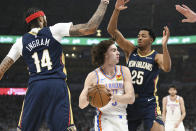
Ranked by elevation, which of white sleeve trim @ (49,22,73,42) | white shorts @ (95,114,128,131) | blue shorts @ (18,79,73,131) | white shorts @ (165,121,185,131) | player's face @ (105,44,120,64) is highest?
white sleeve trim @ (49,22,73,42)

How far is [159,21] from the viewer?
2491 centimetres

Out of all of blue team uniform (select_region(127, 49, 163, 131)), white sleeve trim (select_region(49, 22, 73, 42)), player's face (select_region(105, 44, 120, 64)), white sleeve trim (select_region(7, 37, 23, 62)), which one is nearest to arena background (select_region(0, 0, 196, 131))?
blue team uniform (select_region(127, 49, 163, 131))

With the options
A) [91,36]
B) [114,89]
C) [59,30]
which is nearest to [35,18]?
[59,30]

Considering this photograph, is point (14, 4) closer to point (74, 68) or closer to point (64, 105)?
point (74, 68)

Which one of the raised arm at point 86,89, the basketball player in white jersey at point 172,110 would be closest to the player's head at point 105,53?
the raised arm at point 86,89

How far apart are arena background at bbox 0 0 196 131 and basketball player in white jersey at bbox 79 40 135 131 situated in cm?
1920

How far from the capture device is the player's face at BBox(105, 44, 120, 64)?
144 inches

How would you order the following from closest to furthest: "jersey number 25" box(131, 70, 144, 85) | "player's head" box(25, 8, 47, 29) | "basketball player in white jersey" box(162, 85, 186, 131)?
1. "player's head" box(25, 8, 47, 29)
2. "jersey number 25" box(131, 70, 144, 85)
3. "basketball player in white jersey" box(162, 85, 186, 131)

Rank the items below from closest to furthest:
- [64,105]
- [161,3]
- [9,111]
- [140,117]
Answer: [64,105]
[140,117]
[161,3]
[9,111]

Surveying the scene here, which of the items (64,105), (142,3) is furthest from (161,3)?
(64,105)

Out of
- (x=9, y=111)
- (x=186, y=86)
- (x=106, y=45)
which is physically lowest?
(x=9, y=111)

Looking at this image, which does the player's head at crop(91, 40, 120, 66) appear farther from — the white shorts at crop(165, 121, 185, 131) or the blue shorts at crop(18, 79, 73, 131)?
the white shorts at crop(165, 121, 185, 131)

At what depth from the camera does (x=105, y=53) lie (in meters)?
3.72

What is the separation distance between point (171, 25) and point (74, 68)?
33.0ft
